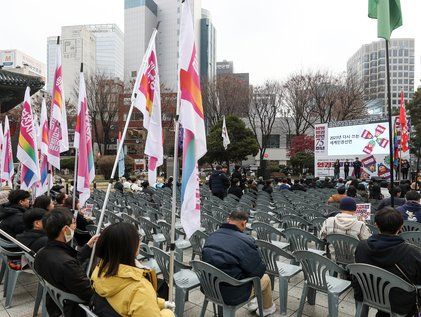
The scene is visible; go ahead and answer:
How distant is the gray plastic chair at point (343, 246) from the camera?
430 centimetres

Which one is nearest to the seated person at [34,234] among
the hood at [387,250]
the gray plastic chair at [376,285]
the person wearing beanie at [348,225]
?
the gray plastic chair at [376,285]

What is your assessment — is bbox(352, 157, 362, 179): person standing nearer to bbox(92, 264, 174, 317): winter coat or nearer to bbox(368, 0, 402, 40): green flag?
bbox(368, 0, 402, 40): green flag

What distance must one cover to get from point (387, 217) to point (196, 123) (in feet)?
6.79

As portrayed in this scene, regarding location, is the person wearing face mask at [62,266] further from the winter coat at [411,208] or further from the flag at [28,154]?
the winter coat at [411,208]

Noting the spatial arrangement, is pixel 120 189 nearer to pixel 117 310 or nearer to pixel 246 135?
pixel 117 310

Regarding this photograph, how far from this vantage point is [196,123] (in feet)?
10.7

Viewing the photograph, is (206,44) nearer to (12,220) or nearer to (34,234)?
(12,220)

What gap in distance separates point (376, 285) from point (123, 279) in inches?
92.3

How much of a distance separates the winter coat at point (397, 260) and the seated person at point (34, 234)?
365 cm

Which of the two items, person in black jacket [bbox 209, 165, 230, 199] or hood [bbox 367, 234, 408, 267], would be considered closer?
hood [bbox 367, 234, 408, 267]

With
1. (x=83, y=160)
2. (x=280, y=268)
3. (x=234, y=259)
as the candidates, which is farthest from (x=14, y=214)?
(x=280, y=268)

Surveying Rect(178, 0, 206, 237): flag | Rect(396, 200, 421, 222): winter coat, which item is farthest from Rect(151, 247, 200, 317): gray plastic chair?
Rect(396, 200, 421, 222): winter coat

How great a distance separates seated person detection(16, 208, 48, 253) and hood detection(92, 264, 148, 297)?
2.19 m

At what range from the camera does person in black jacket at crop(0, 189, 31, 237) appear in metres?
5.02
